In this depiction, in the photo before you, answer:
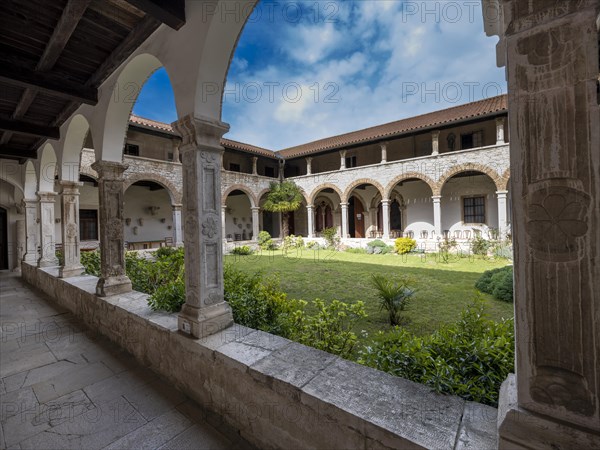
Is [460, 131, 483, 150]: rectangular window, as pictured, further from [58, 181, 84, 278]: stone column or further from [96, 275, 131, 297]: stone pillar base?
[58, 181, 84, 278]: stone column

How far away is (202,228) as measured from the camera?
2.50 meters

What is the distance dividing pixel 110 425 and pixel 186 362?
0.65 metres

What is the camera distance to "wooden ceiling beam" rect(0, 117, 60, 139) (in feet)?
16.5

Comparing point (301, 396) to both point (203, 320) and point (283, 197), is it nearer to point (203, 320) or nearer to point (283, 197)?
point (203, 320)

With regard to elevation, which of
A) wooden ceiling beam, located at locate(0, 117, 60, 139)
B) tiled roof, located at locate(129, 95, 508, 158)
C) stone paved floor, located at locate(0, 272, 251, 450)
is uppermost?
tiled roof, located at locate(129, 95, 508, 158)

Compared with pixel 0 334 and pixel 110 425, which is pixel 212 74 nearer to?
pixel 110 425

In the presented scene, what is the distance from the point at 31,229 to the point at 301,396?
11.4 m

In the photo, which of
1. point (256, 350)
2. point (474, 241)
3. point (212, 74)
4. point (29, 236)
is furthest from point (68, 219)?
point (474, 241)

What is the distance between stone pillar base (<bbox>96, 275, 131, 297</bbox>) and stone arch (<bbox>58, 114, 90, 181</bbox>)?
2873 mm

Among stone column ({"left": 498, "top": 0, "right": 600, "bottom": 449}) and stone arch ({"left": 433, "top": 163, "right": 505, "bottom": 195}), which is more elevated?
stone arch ({"left": 433, "top": 163, "right": 505, "bottom": 195})

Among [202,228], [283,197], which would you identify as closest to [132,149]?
[283,197]

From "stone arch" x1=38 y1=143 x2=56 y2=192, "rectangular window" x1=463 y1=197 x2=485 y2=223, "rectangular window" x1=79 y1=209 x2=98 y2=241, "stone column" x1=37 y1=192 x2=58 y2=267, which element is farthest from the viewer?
"rectangular window" x1=463 y1=197 x2=485 y2=223

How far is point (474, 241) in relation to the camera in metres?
11.2

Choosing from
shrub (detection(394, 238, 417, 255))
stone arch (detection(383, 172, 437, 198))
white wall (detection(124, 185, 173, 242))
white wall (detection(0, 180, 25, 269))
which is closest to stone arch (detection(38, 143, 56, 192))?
white wall (detection(0, 180, 25, 269))
